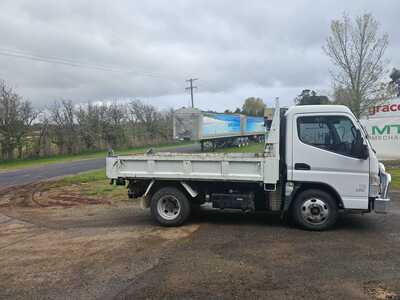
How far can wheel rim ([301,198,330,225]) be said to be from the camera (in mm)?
6234

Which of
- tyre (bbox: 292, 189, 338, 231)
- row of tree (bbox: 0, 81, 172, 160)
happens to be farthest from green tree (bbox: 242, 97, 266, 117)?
tyre (bbox: 292, 189, 338, 231)

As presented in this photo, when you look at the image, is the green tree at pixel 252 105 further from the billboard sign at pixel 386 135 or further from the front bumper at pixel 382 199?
the front bumper at pixel 382 199

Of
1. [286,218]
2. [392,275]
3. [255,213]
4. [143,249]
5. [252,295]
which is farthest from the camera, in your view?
[255,213]

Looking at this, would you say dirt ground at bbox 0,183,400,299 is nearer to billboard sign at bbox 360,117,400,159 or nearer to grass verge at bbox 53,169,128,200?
grass verge at bbox 53,169,128,200

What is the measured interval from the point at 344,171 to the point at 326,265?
209cm

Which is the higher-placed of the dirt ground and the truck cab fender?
the truck cab fender

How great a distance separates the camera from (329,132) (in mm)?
6230

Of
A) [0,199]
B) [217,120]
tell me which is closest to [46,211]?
[0,199]

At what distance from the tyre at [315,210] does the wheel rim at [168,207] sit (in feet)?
8.07

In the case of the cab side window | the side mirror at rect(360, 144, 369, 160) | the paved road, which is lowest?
the paved road

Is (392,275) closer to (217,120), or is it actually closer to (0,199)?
(0,199)

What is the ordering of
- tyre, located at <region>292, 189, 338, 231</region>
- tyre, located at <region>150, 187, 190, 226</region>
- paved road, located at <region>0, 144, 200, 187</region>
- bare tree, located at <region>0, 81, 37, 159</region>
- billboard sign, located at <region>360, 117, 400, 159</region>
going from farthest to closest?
bare tree, located at <region>0, 81, 37, 159</region> → billboard sign, located at <region>360, 117, 400, 159</region> → paved road, located at <region>0, 144, 200, 187</region> → tyre, located at <region>150, 187, 190, 226</region> → tyre, located at <region>292, 189, 338, 231</region>

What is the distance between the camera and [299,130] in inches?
249

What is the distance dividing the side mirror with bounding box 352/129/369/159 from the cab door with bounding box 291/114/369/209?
0.06 metres
